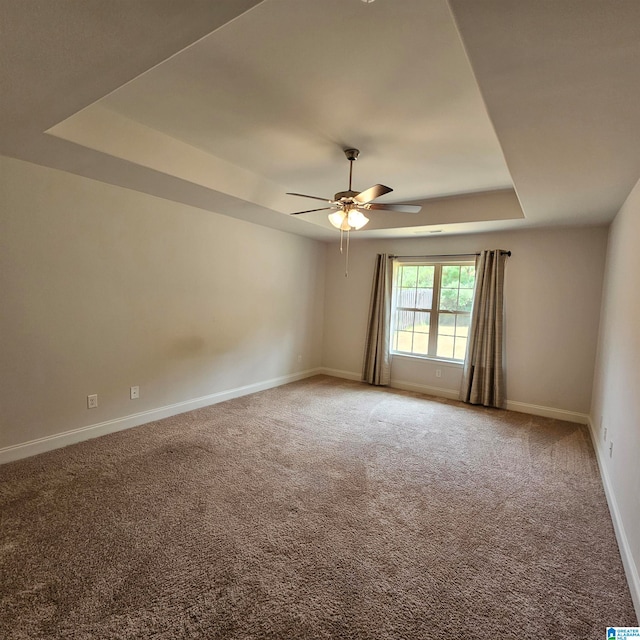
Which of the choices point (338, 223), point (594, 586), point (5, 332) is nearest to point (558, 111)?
point (338, 223)

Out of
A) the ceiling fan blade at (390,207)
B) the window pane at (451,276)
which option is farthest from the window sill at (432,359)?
the ceiling fan blade at (390,207)

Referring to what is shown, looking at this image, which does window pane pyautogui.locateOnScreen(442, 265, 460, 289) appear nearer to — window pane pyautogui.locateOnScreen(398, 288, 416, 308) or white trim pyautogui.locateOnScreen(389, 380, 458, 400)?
window pane pyautogui.locateOnScreen(398, 288, 416, 308)

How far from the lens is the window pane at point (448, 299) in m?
5.07

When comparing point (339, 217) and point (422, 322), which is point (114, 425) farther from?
point (422, 322)

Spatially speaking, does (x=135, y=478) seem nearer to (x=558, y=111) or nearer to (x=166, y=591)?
(x=166, y=591)

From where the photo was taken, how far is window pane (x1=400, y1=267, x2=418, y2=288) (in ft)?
17.8

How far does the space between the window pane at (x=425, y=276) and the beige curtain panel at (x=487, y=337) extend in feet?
2.41

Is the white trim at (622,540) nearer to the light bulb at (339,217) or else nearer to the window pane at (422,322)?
the window pane at (422,322)

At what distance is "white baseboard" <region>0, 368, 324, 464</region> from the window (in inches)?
92.1

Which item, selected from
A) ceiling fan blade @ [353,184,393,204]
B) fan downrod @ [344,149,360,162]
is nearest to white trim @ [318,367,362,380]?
ceiling fan blade @ [353,184,393,204]

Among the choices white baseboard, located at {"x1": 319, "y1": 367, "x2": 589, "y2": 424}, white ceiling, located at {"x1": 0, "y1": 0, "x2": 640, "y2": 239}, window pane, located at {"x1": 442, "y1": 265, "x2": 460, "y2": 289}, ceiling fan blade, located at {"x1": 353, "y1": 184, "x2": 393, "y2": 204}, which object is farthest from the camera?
window pane, located at {"x1": 442, "y1": 265, "x2": 460, "y2": 289}

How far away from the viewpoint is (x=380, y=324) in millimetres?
5465

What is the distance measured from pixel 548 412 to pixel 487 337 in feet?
3.75

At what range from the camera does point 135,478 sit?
8.37ft
